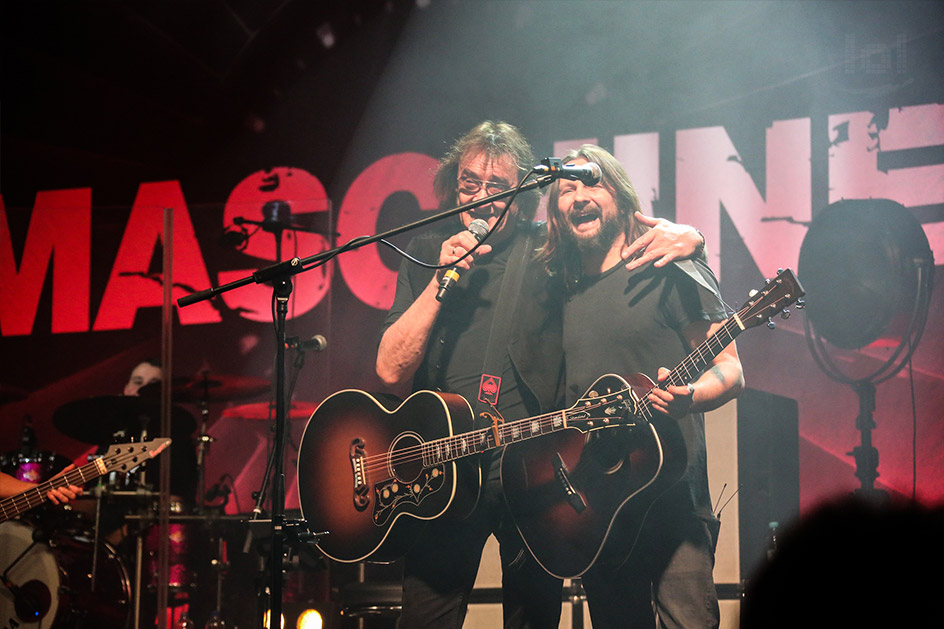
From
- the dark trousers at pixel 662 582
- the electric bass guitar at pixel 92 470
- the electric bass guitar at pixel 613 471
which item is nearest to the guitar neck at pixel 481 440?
the electric bass guitar at pixel 613 471

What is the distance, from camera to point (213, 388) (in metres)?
4.12

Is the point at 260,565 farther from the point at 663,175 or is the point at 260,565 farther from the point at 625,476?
the point at 663,175

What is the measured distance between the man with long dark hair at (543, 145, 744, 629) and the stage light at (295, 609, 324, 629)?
121 cm

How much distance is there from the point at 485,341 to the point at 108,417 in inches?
82.9

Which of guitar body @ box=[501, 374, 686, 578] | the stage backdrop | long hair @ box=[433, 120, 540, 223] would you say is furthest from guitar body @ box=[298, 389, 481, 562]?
long hair @ box=[433, 120, 540, 223]

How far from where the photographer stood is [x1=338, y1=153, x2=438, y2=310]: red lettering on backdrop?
4.42m

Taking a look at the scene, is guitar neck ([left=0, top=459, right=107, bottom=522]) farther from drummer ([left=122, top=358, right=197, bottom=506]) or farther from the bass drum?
drummer ([left=122, top=358, right=197, bottom=506])

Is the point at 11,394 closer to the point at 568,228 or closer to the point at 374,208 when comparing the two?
the point at 374,208

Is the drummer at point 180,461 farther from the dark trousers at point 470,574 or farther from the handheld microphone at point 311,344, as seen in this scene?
the dark trousers at point 470,574

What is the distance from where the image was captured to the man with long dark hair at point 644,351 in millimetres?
2820

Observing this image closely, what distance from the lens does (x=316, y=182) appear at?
477 centimetres

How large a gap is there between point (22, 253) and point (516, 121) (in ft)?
8.05

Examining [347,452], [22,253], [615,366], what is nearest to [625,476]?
[615,366]

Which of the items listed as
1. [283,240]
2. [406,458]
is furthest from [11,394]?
[406,458]
